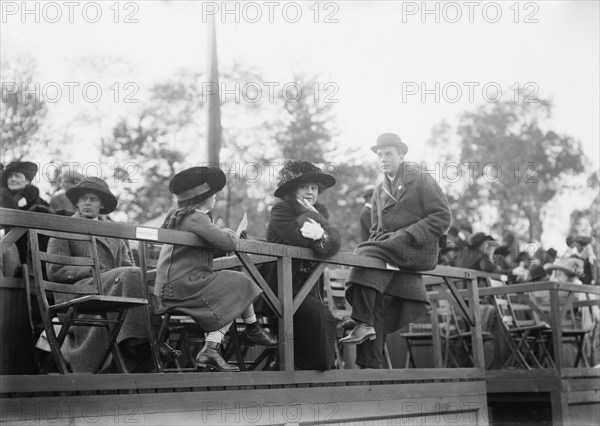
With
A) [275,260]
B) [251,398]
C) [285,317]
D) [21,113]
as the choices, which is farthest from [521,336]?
[21,113]

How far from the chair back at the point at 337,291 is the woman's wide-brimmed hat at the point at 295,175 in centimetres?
166

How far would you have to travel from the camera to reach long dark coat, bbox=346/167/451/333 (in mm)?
6996

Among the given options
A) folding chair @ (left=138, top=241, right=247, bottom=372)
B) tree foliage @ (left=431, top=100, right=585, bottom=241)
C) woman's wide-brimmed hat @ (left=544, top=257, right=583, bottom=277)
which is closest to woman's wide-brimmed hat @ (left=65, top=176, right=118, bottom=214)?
folding chair @ (left=138, top=241, right=247, bottom=372)

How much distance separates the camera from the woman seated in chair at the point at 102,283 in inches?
233

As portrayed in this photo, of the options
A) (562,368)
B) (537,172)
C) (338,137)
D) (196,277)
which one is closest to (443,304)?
(562,368)

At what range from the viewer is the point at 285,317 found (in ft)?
19.8

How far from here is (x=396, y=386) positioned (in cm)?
691

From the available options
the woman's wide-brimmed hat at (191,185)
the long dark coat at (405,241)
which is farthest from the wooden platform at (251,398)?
the woman's wide-brimmed hat at (191,185)

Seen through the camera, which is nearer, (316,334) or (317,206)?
(316,334)

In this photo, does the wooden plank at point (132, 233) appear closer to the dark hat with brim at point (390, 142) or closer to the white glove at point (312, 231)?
the white glove at point (312, 231)

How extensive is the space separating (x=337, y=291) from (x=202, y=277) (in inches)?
138

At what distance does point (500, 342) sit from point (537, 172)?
27.7m

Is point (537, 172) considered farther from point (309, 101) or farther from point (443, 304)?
point (443, 304)

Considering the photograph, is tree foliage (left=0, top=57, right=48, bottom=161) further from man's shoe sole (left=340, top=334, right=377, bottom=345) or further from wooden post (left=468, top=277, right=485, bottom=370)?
man's shoe sole (left=340, top=334, right=377, bottom=345)
